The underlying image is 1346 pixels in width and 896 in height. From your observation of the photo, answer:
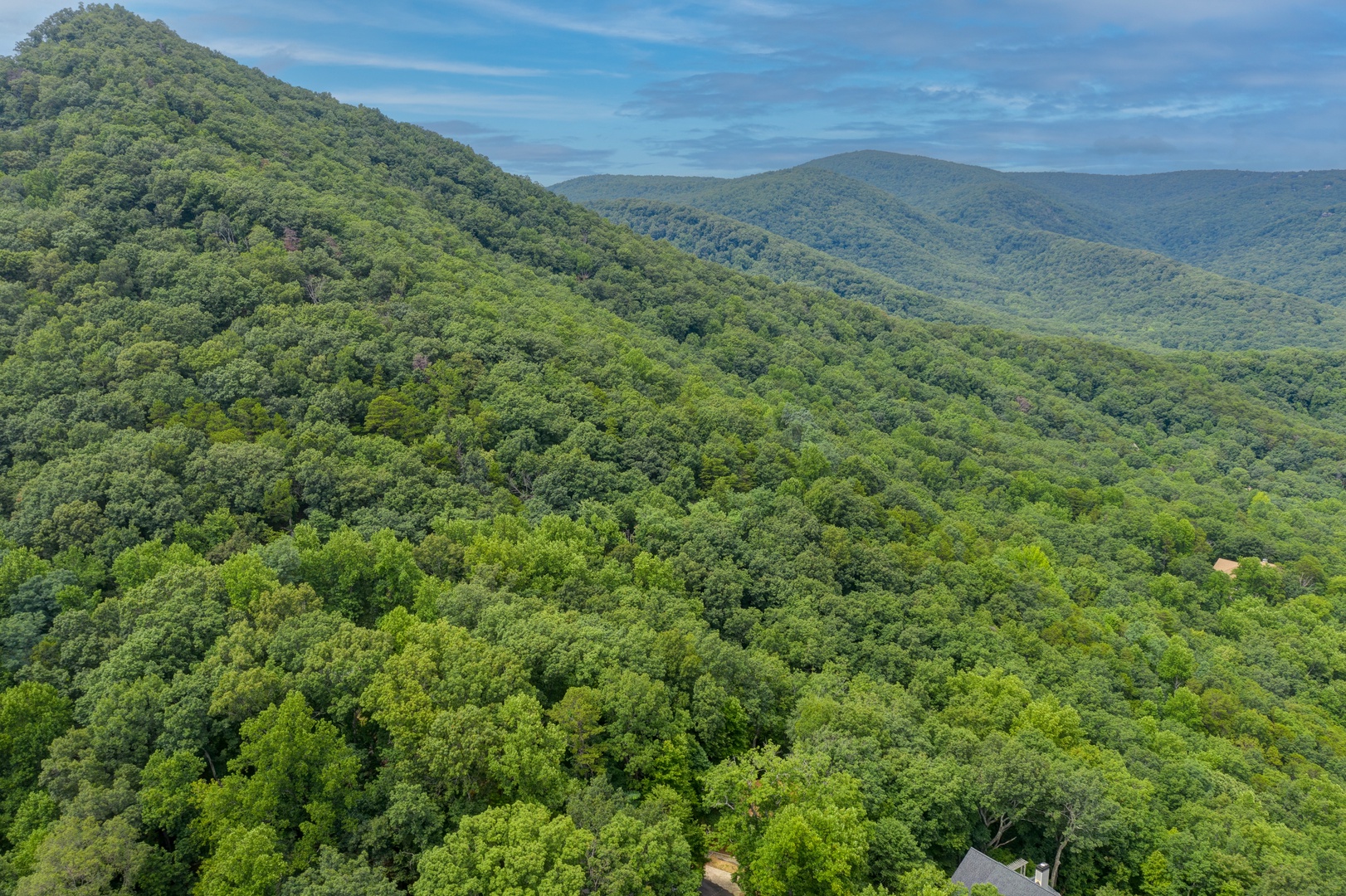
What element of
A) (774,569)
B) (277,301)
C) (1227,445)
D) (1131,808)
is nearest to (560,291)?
(277,301)

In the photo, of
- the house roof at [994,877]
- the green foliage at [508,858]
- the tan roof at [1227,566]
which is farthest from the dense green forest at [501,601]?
the tan roof at [1227,566]

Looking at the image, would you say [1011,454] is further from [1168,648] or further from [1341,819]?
[1341,819]

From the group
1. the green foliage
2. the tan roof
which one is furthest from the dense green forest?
the tan roof

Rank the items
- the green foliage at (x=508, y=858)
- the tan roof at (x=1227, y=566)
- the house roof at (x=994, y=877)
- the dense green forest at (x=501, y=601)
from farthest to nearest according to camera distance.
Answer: the tan roof at (x=1227, y=566) < the house roof at (x=994, y=877) < the dense green forest at (x=501, y=601) < the green foliage at (x=508, y=858)

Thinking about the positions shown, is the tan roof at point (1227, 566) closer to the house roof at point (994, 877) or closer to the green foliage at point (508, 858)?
the house roof at point (994, 877)

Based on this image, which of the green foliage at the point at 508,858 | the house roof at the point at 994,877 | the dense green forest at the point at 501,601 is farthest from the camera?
the house roof at the point at 994,877

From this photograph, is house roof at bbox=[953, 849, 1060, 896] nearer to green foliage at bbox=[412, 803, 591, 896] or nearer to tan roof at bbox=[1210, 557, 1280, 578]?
green foliage at bbox=[412, 803, 591, 896]
